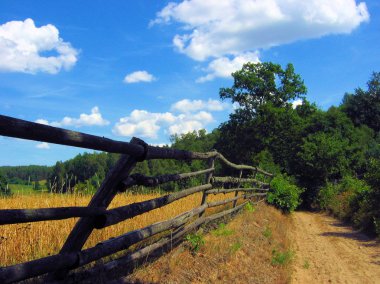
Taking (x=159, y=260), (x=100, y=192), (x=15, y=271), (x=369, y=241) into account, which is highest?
(x=100, y=192)

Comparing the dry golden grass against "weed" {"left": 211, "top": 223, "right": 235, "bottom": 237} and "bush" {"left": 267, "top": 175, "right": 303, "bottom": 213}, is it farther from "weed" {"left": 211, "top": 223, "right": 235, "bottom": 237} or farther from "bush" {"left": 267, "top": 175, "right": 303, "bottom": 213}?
"bush" {"left": 267, "top": 175, "right": 303, "bottom": 213}

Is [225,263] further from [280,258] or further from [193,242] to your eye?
[280,258]

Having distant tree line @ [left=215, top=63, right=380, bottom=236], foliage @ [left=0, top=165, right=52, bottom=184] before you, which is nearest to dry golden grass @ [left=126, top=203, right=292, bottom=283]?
foliage @ [left=0, top=165, right=52, bottom=184]

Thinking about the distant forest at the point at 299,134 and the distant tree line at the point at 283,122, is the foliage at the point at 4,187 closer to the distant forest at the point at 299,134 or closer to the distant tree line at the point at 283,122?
the distant forest at the point at 299,134

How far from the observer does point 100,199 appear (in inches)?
148

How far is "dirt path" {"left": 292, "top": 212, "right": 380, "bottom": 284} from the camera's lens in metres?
7.47

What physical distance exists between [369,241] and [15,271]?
10293 millimetres

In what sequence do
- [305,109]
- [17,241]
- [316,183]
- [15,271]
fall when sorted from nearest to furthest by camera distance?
[15,271], [17,241], [316,183], [305,109]

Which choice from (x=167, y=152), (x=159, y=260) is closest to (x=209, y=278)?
(x=159, y=260)

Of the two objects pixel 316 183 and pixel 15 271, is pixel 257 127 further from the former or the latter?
pixel 15 271

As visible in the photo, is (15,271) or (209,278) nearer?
(15,271)

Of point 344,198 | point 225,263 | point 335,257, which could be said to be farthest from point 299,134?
point 225,263

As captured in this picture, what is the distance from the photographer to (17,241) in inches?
195

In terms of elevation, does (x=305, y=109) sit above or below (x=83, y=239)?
above
